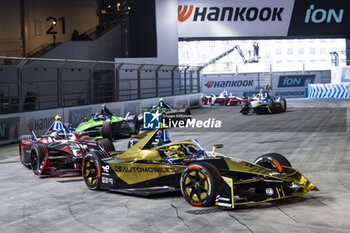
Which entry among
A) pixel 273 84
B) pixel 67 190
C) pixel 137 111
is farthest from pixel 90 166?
pixel 273 84

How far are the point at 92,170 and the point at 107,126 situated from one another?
25.0 feet

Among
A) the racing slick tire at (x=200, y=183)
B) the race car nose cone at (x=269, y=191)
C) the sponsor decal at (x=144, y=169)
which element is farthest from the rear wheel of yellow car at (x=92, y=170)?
the race car nose cone at (x=269, y=191)

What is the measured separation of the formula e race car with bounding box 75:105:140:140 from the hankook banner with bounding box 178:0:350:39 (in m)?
22.1

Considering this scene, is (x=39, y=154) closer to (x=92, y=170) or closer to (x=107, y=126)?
(x=92, y=170)

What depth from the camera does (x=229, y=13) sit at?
1612 inches

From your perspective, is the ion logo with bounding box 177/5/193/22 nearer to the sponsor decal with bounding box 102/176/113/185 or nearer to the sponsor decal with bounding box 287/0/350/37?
the sponsor decal with bounding box 287/0/350/37

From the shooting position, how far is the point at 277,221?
7.01m

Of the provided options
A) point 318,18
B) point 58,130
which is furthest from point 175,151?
point 318,18

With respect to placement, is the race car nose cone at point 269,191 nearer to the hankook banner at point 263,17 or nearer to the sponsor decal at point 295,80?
the hankook banner at point 263,17

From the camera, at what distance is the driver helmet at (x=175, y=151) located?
9234mm

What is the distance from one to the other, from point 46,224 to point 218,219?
2361mm

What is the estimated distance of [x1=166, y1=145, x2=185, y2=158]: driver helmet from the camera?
30.3 feet

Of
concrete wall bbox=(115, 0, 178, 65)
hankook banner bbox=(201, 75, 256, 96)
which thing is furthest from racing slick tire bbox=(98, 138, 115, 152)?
hankook banner bbox=(201, 75, 256, 96)

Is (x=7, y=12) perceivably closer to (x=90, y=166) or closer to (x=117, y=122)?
(x=117, y=122)
